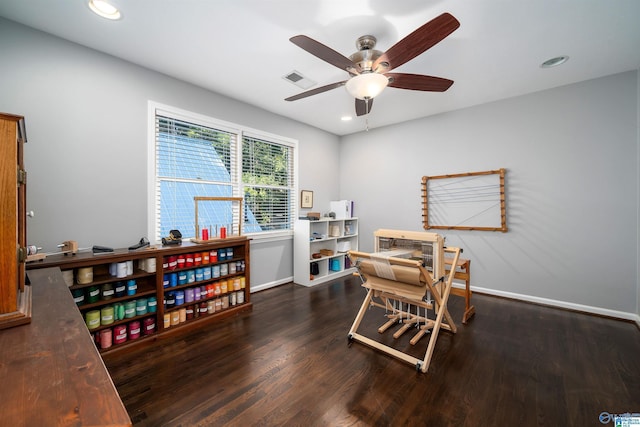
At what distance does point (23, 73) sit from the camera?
2.14m

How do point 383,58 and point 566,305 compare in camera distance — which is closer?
point 383,58

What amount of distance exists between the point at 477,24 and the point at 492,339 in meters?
2.85

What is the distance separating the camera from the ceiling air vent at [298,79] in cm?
289

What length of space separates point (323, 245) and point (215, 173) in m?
2.31

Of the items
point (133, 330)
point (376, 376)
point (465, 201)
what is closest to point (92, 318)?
point (133, 330)

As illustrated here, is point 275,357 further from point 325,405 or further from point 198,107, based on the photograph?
point 198,107

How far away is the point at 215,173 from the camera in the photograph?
341 centimetres

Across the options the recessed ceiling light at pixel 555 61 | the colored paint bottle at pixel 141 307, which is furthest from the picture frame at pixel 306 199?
the recessed ceiling light at pixel 555 61

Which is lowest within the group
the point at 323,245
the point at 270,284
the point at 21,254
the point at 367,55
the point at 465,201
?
the point at 270,284

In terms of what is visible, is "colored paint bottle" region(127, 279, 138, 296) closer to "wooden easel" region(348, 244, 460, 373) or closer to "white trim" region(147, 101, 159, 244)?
"white trim" region(147, 101, 159, 244)

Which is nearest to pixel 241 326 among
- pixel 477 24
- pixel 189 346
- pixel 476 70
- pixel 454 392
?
pixel 189 346

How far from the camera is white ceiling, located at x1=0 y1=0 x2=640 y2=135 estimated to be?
6.37 ft

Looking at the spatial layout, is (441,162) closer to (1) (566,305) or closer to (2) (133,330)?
(1) (566,305)

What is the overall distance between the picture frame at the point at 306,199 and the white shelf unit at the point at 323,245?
1.17 ft
